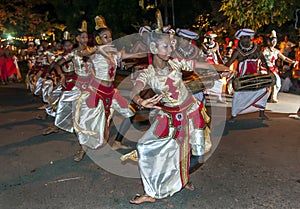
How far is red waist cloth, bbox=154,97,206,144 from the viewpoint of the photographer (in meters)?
3.53

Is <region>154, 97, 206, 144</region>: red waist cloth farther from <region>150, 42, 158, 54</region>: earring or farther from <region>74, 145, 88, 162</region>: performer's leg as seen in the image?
<region>74, 145, 88, 162</region>: performer's leg

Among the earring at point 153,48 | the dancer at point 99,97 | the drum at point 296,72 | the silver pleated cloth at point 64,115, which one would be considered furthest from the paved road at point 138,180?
the drum at point 296,72

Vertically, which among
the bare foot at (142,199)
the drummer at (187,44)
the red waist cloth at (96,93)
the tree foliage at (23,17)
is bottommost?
the bare foot at (142,199)

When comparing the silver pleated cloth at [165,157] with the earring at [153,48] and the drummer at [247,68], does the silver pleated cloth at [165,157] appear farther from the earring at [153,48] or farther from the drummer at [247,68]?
the drummer at [247,68]

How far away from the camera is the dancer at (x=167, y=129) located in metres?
3.49

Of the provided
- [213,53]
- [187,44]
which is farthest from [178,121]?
[213,53]

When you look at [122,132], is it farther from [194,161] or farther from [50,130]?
[194,161]

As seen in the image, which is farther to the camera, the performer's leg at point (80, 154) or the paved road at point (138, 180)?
the performer's leg at point (80, 154)

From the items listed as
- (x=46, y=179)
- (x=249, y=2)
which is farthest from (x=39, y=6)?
(x=46, y=179)

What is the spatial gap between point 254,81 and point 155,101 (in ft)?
12.8

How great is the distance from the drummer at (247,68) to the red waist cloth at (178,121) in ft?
9.84

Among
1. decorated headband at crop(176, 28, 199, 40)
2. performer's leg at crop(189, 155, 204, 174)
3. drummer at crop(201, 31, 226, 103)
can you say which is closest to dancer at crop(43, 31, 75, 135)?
decorated headband at crop(176, 28, 199, 40)

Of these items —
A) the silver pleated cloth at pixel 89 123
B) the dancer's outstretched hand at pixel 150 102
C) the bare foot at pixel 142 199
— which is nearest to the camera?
the dancer's outstretched hand at pixel 150 102

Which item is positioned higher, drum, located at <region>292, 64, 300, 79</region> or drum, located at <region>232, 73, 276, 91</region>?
drum, located at <region>232, 73, 276, 91</region>
